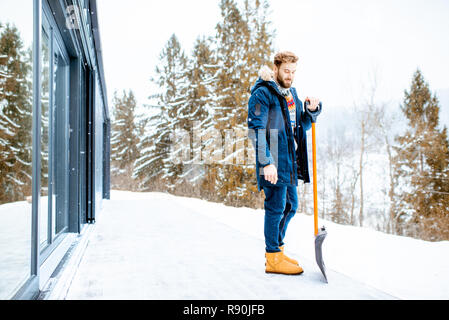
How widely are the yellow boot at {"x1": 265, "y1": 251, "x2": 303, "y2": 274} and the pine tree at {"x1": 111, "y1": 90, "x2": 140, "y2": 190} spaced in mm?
19836

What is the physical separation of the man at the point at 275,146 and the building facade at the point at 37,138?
1202 mm

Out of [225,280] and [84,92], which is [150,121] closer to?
[84,92]

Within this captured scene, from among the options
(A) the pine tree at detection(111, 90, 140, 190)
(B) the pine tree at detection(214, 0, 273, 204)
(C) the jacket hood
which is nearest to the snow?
(C) the jacket hood

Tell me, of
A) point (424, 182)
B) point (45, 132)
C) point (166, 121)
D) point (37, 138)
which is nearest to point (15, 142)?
point (37, 138)

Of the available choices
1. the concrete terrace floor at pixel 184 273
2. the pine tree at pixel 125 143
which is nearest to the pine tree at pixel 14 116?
the concrete terrace floor at pixel 184 273

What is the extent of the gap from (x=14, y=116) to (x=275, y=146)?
1.41m

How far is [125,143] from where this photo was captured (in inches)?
886

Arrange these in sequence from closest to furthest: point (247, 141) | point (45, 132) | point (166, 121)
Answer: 1. point (45, 132)
2. point (247, 141)
3. point (166, 121)

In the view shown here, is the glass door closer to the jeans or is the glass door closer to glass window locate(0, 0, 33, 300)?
glass window locate(0, 0, 33, 300)

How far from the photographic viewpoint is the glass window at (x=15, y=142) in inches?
51.6

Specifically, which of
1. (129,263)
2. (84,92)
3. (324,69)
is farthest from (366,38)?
(129,263)

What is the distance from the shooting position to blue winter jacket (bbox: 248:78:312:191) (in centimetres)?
207

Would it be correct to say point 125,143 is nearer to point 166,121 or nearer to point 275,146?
point 166,121

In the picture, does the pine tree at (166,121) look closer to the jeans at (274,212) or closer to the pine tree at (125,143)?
the pine tree at (125,143)
